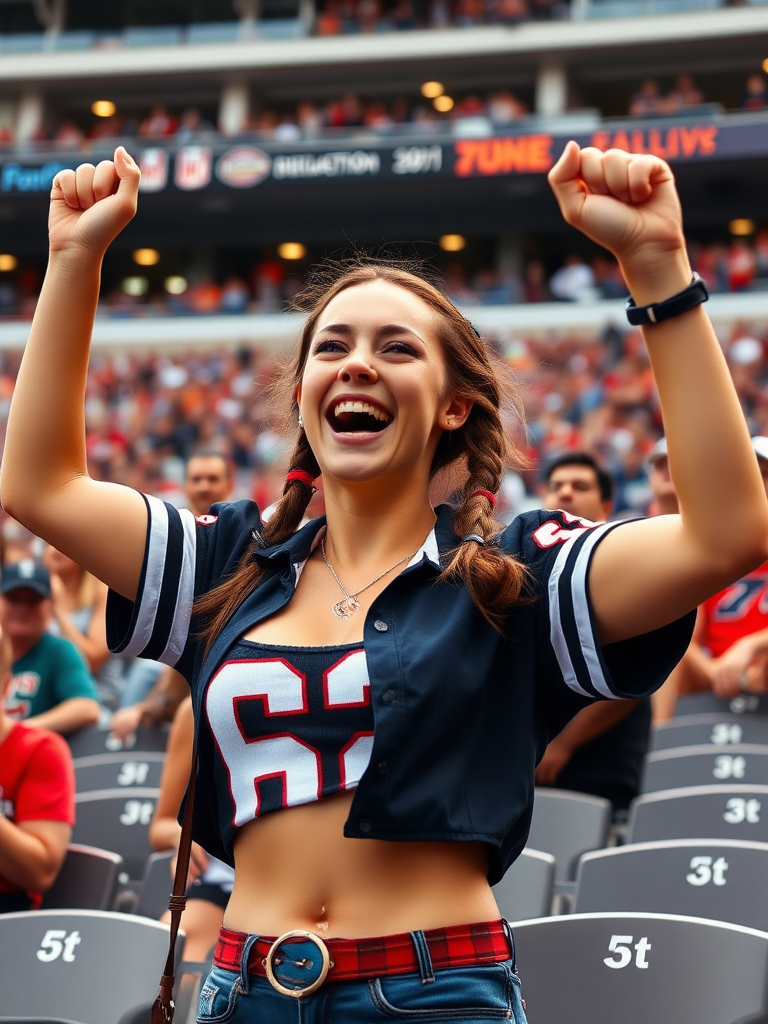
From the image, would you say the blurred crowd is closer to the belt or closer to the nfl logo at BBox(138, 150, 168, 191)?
the nfl logo at BBox(138, 150, 168, 191)

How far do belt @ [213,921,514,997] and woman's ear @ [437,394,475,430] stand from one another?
0.64 meters

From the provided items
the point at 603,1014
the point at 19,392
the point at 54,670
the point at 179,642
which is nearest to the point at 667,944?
the point at 603,1014

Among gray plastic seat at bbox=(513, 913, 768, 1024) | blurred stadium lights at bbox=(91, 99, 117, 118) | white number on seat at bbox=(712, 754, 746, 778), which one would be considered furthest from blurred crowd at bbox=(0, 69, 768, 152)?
gray plastic seat at bbox=(513, 913, 768, 1024)

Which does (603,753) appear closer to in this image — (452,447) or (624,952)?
(624,952)

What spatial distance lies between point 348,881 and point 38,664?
291 centimetres

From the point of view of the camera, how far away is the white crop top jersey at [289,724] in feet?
4.39

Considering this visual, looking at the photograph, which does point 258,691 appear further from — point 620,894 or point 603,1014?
point 620,894

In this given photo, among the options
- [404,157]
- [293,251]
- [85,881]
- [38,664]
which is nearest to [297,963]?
[85,881]

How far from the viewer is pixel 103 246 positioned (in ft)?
4.91

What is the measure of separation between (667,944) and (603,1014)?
0.16 meters

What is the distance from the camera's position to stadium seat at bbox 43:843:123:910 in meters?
2.88

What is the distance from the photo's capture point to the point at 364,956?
128cm

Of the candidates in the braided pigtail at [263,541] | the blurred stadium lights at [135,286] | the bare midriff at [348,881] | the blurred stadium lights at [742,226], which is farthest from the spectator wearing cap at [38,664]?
the blurred stadium lights at [135,286]

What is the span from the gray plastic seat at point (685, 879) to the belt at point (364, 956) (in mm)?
1309
